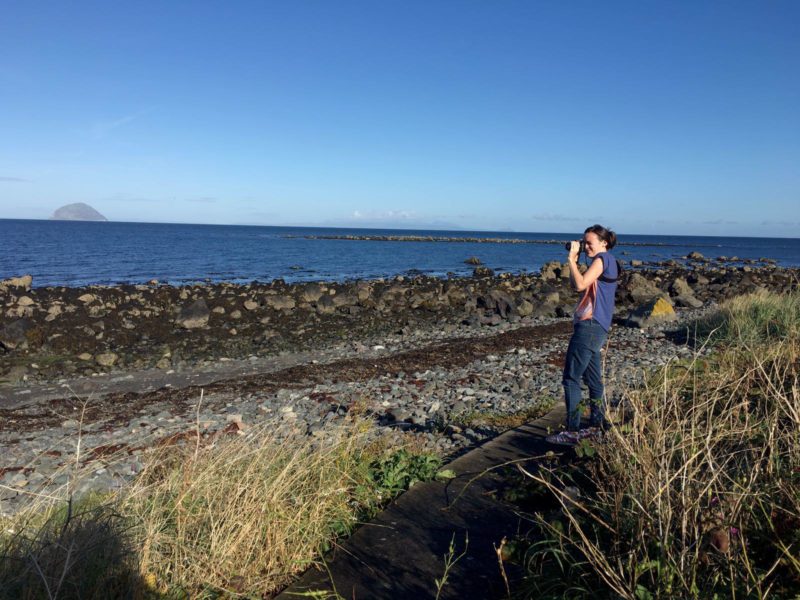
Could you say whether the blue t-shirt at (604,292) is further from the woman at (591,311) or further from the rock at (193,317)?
the rock at (193,317)

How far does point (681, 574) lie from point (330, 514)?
7.41 ft

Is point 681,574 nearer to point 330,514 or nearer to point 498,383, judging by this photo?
point 330,514

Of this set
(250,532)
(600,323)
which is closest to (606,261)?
(600,323)

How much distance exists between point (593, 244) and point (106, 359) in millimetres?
12380

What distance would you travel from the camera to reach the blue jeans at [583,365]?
5.36 metres

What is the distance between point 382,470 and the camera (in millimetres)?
4699

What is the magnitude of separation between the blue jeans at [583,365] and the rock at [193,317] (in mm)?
14978

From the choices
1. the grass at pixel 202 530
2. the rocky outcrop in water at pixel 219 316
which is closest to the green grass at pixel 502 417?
the grass at pixel 202 530

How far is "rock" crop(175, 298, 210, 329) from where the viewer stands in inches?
717

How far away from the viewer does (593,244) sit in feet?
17.7

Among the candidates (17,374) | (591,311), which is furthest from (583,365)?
(17,374)

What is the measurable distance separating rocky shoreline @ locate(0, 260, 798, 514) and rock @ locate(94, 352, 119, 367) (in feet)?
0.13

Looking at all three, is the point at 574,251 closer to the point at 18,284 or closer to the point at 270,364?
the point at 270,364

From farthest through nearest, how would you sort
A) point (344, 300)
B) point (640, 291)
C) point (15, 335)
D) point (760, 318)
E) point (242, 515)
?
point (640, 291)
point (344, 300)
point (15, 335)
point (760, 318)
point (242, 515)
